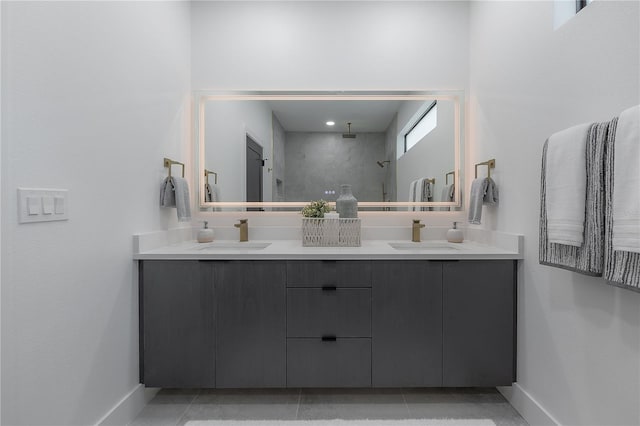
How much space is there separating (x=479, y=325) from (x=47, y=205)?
6.44ft

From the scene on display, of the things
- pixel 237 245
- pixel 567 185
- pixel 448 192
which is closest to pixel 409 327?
pixel 567 185

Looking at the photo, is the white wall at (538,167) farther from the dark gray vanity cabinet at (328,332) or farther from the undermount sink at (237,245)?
the undermount sink at (237,245)

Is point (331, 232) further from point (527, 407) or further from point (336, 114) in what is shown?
point (527, 407)

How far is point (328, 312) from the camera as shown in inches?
67.9

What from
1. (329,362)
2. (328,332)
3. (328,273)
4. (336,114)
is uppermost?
(336,114)

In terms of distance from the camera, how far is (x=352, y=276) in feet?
5.67

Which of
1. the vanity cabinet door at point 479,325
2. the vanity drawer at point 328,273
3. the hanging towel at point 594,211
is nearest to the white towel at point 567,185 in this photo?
the hanging towel at point 594,211

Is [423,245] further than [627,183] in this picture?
Yes

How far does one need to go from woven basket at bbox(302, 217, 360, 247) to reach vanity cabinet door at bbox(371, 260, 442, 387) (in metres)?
0.41

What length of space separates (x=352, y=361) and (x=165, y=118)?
1.77 meters

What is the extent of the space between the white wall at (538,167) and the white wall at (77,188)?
197 cm

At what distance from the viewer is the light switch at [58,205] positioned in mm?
1201

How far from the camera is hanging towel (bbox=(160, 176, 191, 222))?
1.95 m

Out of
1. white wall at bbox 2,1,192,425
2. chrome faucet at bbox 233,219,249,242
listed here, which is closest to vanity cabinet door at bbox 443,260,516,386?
chrome faucet at bbox 233,219,249,242
